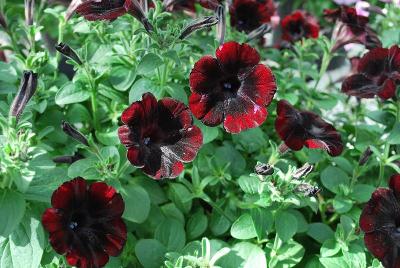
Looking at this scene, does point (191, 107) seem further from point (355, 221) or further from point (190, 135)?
point (355, 221)

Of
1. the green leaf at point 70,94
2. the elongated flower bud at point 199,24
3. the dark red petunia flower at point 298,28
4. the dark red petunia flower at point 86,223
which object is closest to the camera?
the dark red petunia flower at point 86,223

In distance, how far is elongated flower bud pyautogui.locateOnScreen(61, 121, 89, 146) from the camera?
0.95 meters

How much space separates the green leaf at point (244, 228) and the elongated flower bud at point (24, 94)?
470 mm

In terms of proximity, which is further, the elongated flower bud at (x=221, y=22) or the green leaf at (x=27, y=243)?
the elongated flower bud at (x=221, y=22)

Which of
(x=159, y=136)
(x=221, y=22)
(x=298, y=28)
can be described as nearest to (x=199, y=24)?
(x=221, y=22)

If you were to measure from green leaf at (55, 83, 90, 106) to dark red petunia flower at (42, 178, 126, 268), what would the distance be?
24 cm

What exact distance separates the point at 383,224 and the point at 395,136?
0.24 metres

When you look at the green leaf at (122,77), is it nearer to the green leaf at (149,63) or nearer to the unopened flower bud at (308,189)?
the green leaf at (149,63)

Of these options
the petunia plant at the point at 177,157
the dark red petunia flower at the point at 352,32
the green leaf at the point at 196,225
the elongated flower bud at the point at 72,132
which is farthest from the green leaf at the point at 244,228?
the dark red petunia flower at the point at 352,32

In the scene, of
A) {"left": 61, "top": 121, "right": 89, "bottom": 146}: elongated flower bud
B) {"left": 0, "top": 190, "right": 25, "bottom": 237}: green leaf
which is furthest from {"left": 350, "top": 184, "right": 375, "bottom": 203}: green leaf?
{"left": 0, "top": 190, "right": 25, "bottom": 237}: green leaf

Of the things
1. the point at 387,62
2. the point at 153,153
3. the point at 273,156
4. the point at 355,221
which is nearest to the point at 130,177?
the point at 153,153

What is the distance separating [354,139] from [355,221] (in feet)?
1.11

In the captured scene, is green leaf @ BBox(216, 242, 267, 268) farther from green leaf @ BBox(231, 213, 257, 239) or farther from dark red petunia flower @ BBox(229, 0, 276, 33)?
dark red petunia flower @ BBox(229, 0, 276, 33)

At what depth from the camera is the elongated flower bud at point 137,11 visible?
3.32ft
